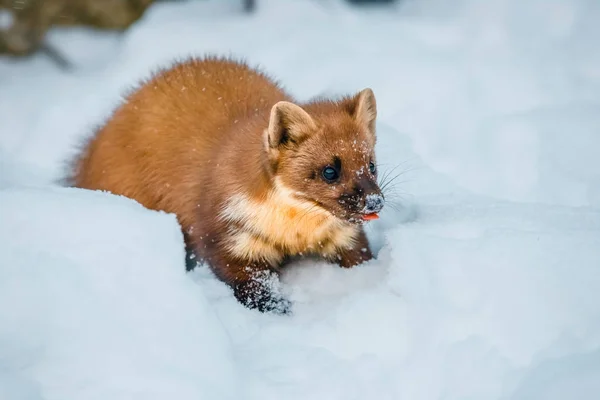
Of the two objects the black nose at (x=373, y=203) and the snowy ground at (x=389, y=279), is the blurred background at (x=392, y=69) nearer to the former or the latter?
the snowy ground at (x=389, y=279)

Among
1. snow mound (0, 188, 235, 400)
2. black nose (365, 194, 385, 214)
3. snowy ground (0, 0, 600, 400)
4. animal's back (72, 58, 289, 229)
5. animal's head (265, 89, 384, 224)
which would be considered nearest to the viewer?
snow mound (0, 188, 235, 400)

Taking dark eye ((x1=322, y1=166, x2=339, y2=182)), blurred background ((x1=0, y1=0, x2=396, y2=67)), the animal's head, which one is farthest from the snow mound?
blurred background ((x1=0, y1=0, x2=396, y2=67))

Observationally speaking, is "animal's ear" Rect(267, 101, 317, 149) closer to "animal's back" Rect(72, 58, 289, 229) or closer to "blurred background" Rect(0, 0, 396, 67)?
"animal's back" Rect(72, 58, 289, 229)

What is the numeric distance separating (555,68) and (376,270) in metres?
2.73

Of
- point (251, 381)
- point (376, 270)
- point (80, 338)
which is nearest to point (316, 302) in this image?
point (376, 270)

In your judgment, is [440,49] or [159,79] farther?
[440,49]

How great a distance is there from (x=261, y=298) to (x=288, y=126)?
879 mm

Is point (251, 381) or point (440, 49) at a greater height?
point (440, 49)

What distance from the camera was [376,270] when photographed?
3.49 meters

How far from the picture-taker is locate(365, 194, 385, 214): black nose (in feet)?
9.98

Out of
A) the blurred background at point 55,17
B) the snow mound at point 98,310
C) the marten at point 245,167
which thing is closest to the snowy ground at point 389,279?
the snow mound at point 98,310

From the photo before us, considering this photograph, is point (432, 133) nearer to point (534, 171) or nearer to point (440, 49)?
point (534, 171)

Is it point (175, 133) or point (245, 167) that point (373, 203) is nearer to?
point (245, 167)

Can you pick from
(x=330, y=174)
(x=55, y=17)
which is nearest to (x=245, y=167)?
(x=330, y=174)
